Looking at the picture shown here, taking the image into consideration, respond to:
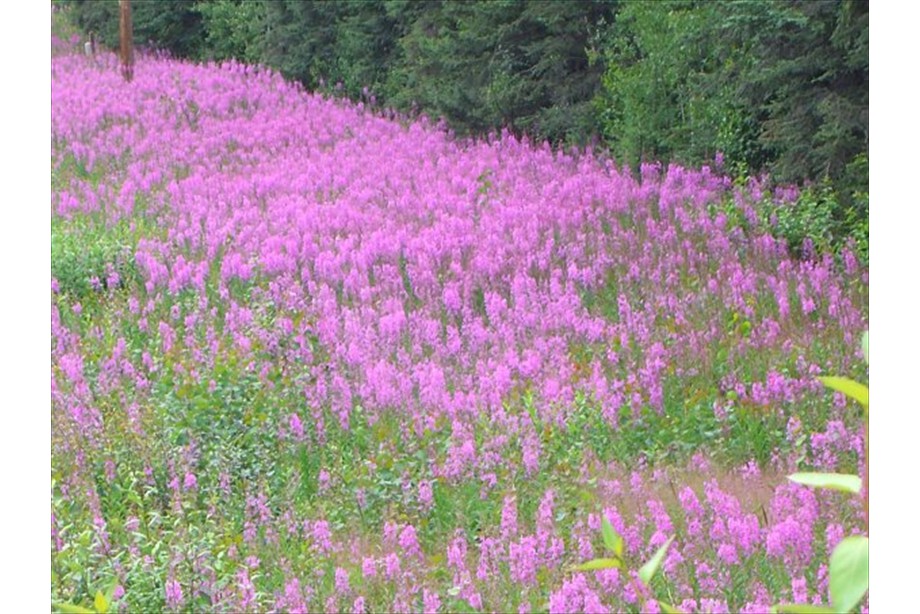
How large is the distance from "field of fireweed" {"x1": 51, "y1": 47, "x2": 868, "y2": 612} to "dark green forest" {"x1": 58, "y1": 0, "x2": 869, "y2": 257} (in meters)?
0.53

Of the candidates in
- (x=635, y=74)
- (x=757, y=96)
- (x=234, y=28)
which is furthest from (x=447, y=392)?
(x=234, y=28)

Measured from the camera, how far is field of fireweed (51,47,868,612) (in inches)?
216

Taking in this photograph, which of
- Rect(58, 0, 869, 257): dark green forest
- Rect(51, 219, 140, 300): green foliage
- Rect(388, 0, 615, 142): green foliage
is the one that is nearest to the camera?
Rect(58, 0, 869, 257): dark green forest

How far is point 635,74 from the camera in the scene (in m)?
14.3

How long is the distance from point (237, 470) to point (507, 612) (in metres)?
2.38

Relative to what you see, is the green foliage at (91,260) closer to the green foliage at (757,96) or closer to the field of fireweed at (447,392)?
the field of fireweed at (447,392)

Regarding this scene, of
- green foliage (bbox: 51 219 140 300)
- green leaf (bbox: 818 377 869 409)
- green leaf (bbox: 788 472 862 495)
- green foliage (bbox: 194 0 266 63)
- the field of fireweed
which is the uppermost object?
green leaf (bbox: 818 377 869 409)

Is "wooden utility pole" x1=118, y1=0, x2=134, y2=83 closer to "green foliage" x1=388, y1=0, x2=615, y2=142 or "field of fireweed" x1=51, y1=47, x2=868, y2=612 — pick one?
"green foliage" x1=388, y1=0, x2=615, y2=142

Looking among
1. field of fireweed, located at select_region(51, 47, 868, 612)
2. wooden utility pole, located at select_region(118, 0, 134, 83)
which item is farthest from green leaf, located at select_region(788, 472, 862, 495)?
wooden utility pole, located at select_region(118, 0, 134, 83)

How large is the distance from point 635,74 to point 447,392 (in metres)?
7.43

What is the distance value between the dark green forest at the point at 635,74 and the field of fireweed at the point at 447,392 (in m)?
0.53

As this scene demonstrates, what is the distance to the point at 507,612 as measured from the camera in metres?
5.07

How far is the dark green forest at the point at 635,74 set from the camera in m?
11.0

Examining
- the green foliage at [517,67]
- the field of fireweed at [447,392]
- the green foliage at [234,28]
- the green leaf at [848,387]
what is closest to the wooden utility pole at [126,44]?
the green foliage at [234,28]
